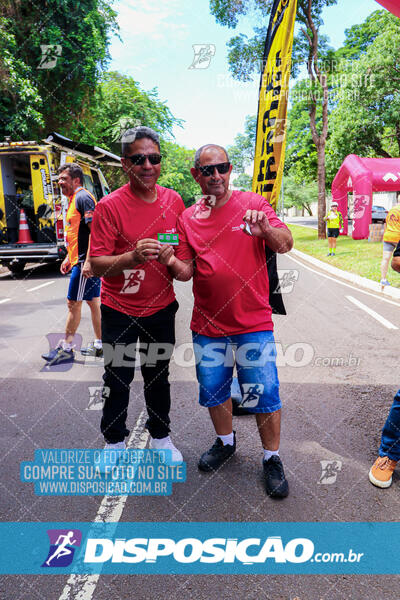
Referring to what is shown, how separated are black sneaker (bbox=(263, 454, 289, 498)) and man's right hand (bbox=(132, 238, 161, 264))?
147 centimetres

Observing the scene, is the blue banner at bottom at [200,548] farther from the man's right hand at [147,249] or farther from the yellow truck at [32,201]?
the yellow truck at [32,201]

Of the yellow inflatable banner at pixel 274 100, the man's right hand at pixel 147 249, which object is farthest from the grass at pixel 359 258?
the man's right hand at pixel 147 249

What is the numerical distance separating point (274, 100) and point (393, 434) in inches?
102

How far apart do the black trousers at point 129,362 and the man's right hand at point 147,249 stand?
0.53 m

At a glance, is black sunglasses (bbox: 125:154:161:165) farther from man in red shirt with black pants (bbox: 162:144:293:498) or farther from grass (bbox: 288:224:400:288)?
grass (bbox: 288:224:400:288)

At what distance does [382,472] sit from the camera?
271 cm

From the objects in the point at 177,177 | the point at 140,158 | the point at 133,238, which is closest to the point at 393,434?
the point at 133,238

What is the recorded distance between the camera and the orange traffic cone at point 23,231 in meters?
12.6

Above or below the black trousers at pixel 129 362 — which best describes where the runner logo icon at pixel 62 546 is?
below

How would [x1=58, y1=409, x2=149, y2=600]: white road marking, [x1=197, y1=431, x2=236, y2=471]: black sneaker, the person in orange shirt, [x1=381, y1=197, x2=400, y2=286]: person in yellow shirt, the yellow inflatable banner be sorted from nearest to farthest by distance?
1. [x1=58, y1=409, x2=149, y2=600]: white road marking
2. [x1=197, y1=431, x2=236, y2=471]: black sneaker
3. the yellow inflatable banner
4. the person in orange shirt
5. [x1=381, y1=197, x2=400, y2=286]: person in yellow shirt

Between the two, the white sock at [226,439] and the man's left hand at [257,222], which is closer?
the man's left hand at [257,222]

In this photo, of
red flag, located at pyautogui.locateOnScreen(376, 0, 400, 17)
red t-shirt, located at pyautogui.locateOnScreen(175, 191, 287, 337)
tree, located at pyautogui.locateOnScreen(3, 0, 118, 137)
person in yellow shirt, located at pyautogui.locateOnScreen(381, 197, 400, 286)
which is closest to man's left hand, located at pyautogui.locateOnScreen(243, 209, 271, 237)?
red t-shirt, located at pyautogui.locateOnScreen(175, 191, 287, 337)

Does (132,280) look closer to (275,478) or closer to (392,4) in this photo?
(275,478)

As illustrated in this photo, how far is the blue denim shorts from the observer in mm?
2617
